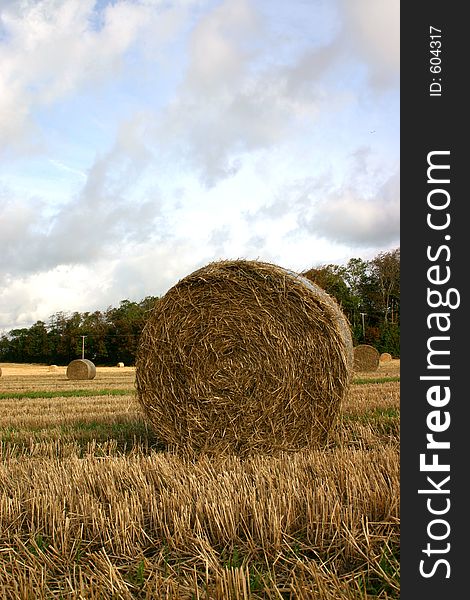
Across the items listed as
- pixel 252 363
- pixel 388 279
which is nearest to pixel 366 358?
pixel 252 363

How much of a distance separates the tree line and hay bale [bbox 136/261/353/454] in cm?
3852

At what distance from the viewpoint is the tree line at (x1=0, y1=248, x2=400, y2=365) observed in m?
47.3

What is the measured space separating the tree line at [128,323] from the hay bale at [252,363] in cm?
3852

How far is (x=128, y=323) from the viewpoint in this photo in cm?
5000

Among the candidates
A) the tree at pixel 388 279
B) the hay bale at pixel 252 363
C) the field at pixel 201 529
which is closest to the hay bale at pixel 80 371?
the hay bale at pixel 252 363

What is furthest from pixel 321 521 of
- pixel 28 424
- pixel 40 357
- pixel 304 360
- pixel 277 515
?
pixel 40 357

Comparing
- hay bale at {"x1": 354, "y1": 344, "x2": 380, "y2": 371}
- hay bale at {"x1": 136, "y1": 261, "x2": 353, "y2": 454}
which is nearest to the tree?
hay bale at {"x1": 354, "y1": 344, "x2": 380, "y2": 371}

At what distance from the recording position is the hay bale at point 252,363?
5910 mm

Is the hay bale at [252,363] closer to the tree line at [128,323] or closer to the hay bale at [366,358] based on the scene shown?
the hay bale at [366,358]

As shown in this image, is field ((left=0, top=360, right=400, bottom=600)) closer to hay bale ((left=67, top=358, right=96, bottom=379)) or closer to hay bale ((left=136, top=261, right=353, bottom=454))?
hay bale ((left=136, top=261, right=353, bottom=454))

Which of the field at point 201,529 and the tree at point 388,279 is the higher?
the tree at point 388,279

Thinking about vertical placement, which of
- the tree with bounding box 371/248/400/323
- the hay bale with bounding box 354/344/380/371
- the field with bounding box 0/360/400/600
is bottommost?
the field with bounding box 0/360/400/600

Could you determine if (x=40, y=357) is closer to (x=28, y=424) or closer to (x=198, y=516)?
(x=28, y=424)

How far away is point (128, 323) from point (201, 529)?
156 feet
